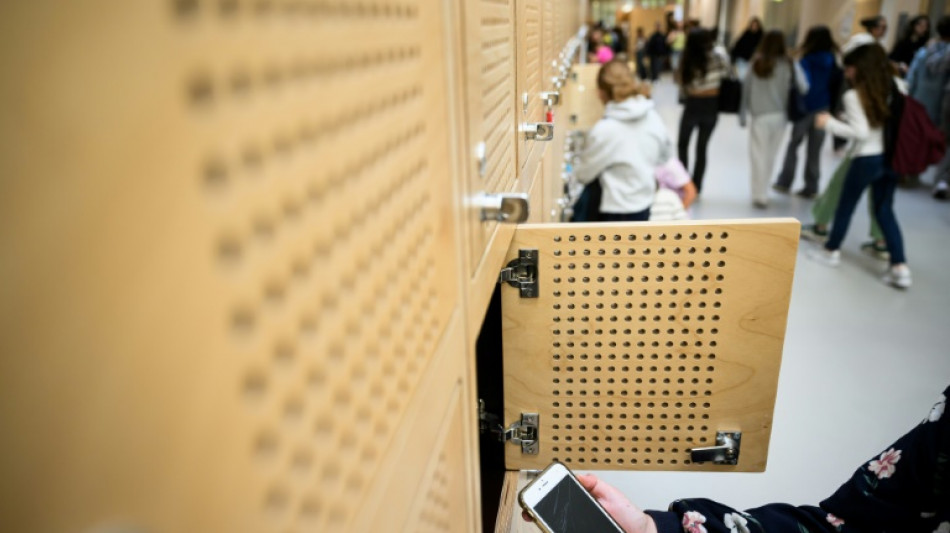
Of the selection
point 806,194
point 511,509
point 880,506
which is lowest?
point 806,194

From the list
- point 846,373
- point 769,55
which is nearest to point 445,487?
point 846,373

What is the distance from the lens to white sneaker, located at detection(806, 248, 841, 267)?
4.66 meters

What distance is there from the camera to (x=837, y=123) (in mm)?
4270

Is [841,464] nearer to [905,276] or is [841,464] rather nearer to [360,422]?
[905,276]

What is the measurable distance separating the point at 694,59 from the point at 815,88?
1.13 m

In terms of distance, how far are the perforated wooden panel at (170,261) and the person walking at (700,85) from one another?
597 cm

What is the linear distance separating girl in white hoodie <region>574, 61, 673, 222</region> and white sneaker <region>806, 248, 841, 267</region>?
2085mm

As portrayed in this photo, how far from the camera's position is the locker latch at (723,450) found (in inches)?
55.5

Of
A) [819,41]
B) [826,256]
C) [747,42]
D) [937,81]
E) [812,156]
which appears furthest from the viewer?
[747,42]

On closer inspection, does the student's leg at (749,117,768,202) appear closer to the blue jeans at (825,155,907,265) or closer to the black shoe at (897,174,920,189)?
the blue jeans at (825,155,907,265)

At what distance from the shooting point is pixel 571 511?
Result: 4.06ft

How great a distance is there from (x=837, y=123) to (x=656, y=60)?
1223 centimetres

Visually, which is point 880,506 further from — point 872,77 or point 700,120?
point 700,120

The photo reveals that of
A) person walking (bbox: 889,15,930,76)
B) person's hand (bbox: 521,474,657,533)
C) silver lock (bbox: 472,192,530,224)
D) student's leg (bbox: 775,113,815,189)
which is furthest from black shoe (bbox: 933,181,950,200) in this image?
silver lock (bbox: 472,192,530,224)
